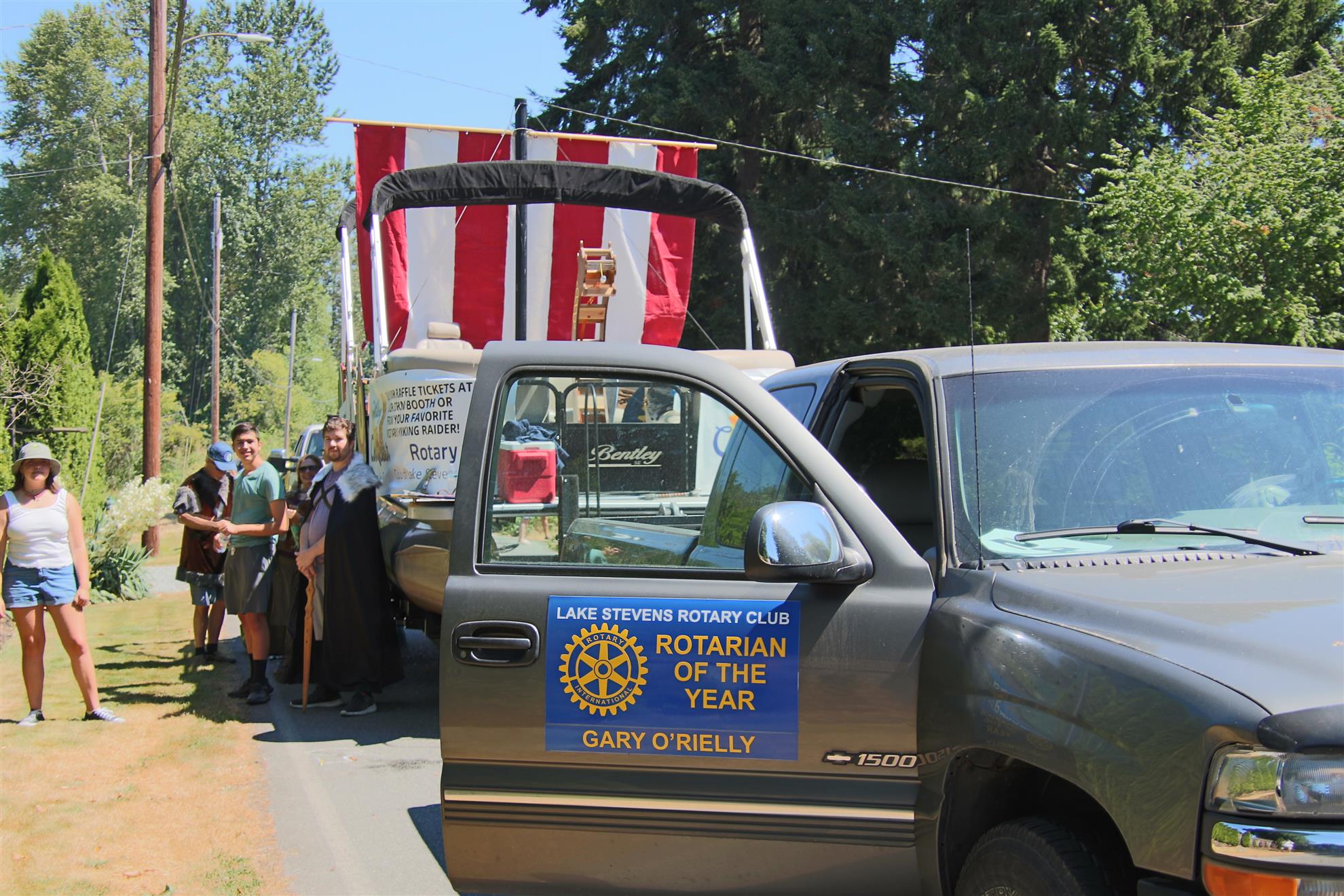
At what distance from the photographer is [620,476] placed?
144 inches

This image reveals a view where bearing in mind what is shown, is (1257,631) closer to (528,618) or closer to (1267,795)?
(1267,795)

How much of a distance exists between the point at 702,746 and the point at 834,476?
2.51 ft

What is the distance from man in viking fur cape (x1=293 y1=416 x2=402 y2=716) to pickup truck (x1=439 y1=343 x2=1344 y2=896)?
4636 mm

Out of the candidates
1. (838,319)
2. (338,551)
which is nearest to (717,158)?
(838,319)

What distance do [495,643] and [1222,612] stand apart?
5.64ft

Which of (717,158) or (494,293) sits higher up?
(717,158)

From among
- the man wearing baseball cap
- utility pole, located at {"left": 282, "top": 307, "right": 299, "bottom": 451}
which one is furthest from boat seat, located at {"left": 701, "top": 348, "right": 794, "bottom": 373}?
utility pole, located at {"left": 282, "top": 307, "right": 299, "bottom": 451}

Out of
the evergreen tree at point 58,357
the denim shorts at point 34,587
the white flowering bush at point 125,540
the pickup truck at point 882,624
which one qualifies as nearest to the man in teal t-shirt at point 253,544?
the denim shorts at point 34,587

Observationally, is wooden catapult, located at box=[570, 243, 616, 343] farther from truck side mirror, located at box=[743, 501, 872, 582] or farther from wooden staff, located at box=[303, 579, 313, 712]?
truck side mirror, located at box=[743, 501, 872, 582]

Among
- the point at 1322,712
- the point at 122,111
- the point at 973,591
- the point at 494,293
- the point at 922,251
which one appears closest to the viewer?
the point at 1322,712

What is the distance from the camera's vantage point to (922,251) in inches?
966

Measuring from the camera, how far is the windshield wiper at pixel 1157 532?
300 centimetres

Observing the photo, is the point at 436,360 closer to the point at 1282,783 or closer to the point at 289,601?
the point at 289,601

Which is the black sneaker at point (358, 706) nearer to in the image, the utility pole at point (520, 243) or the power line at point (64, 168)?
the utility pole at point (520, 243)
